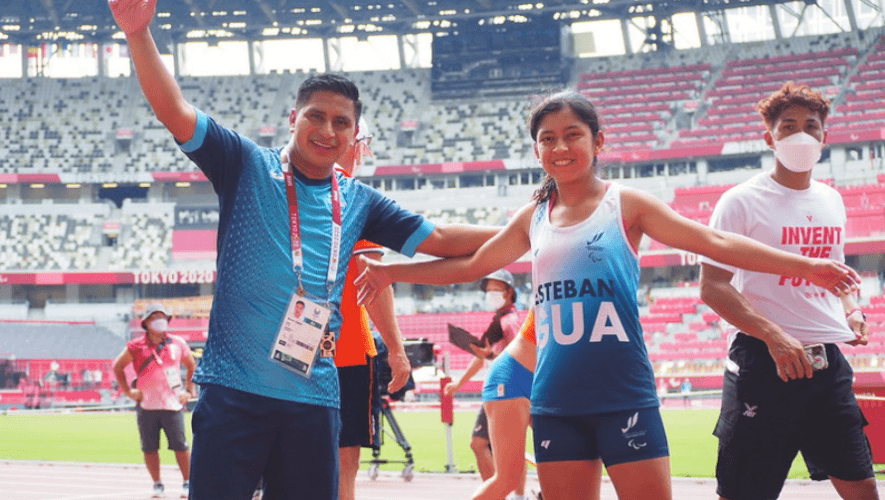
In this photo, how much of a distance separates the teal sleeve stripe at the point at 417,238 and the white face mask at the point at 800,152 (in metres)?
1.52

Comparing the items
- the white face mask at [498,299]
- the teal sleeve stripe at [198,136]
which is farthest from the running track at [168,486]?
the teal sleeve stripe at [198,136]

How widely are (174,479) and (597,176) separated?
9.61 meters

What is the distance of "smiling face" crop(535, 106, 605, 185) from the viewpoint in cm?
350

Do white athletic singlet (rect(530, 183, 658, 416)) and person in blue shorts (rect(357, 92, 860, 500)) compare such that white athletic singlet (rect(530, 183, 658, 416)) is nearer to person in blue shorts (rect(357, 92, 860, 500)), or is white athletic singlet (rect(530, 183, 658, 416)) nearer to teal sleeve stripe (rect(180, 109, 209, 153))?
person in blue shorts (rect(357, 92, 860, 500))

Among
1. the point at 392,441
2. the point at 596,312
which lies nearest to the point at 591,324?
the point at 596,312

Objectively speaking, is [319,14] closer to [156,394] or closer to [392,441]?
[392,441]

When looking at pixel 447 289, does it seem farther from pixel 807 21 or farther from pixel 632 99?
pixel 807 21

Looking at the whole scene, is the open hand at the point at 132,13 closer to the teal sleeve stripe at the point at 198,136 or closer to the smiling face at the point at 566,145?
the teal sleeve stripe at the point at 198,136

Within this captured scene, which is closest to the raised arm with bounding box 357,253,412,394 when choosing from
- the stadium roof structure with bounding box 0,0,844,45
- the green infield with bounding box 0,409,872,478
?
the green infield with bounding box 0,409,872,478

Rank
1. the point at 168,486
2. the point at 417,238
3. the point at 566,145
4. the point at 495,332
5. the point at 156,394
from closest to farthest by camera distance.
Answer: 1. the point at 566,145
2. the point at 417,238
3. the point at 495,332
4. the point at 156,394
5. the point at 168,486

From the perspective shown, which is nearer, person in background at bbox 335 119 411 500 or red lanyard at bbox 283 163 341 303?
red lanyard at bbox 283 163 341 303

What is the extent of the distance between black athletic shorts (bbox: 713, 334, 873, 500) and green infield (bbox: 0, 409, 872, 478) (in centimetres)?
734

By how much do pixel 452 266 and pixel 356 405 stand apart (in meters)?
1.80

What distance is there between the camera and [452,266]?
3662mm
